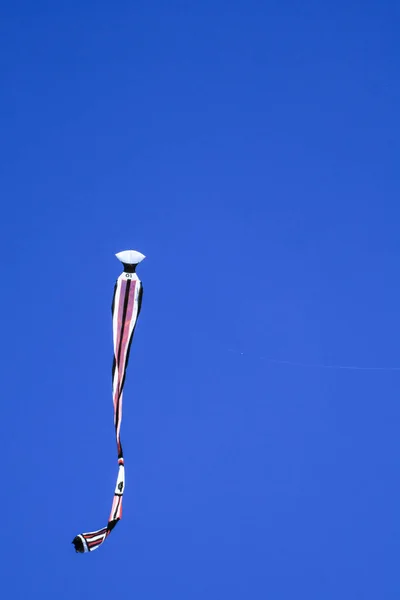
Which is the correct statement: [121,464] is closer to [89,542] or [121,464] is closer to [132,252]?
[89,542]

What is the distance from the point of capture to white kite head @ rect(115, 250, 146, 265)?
4.82 metres

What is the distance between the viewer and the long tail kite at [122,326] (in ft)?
15.5

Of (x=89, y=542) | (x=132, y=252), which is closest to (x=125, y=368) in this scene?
(x=132, y=252)

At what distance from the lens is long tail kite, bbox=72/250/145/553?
4.71 meters

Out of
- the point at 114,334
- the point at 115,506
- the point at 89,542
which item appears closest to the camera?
the point at 89,542

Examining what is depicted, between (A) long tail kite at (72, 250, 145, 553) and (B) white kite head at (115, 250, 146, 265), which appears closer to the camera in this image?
(A) long tail kite at (72, 250, 145, 553)

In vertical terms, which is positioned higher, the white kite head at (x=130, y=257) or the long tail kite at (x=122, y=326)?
the white kite head at (x=130, y=257)

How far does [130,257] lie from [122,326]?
0.68 m

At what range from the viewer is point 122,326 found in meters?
5.09

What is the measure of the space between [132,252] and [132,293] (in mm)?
387

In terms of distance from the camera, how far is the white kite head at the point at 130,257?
482 centimetres

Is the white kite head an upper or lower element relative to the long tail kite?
upper

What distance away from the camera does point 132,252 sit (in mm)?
4824

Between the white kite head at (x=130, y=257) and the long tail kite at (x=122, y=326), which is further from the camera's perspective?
the white kite head at (x=130, y=257)
